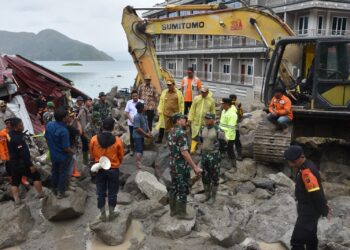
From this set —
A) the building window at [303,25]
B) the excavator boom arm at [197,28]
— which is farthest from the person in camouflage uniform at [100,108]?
the building window at [303,25]

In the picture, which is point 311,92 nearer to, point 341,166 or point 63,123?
point 341,166

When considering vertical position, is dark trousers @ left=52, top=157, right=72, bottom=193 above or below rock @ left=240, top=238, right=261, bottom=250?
above

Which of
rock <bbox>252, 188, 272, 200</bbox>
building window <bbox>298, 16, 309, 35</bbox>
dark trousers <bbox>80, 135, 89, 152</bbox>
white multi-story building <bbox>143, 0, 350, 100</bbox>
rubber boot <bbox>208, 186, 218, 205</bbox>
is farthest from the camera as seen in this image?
building window <bbox>298, 16, 309, 35</bbox>

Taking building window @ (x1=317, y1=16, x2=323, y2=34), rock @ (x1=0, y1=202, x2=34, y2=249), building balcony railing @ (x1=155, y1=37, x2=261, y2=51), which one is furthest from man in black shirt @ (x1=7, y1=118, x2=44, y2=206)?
building window @ (x1=317, y1=16, x2=323, y2=34)

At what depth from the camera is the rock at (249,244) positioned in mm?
5238

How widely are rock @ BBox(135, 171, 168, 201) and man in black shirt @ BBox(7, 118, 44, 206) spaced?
1.95 metres

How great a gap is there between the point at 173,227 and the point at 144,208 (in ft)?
2.73

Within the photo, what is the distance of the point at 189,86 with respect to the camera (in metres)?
9.09

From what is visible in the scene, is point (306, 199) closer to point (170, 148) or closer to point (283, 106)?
point (170, 148)

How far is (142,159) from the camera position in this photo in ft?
27.8

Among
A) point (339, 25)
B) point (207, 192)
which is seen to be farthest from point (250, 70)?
point (207, 192)

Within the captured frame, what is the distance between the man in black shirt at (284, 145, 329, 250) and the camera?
4.33m

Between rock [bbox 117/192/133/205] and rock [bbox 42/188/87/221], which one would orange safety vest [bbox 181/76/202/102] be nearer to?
rock [bbox 117/192/133/205]

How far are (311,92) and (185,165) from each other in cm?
410
